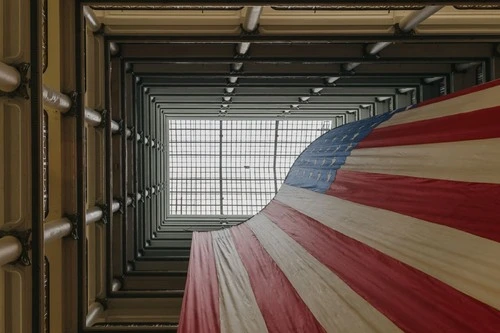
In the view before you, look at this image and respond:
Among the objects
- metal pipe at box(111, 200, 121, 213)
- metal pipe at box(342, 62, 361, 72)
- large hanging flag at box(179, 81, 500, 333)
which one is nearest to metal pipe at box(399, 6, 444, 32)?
large hanging flag at box(179, 81, 500, 333)

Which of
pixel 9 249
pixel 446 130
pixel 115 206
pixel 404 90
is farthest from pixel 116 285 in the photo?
pixel 404 90

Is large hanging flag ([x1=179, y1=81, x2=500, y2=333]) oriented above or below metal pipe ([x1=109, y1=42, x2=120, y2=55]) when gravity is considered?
below

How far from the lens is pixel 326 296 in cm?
309

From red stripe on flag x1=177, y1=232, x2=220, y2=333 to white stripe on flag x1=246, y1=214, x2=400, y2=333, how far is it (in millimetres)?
652

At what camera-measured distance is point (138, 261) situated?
10406 mm

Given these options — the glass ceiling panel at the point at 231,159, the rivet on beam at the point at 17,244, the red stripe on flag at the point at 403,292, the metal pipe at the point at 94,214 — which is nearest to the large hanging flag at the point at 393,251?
the red stripe on flag at the point at 403,292

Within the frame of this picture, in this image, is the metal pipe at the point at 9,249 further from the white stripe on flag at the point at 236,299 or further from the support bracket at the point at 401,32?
the support bracket at the point at 401,32

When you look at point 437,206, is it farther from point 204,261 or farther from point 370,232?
point 204,261

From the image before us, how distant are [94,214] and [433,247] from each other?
5906 millimetres

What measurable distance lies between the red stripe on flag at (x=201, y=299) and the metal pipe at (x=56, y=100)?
8.47 ft

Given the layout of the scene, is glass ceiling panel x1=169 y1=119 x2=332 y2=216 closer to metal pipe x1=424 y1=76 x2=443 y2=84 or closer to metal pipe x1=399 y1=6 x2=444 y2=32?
metal pipe x1=424 y1=76 x2=443 y2=84

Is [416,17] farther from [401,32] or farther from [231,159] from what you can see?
[231,159]

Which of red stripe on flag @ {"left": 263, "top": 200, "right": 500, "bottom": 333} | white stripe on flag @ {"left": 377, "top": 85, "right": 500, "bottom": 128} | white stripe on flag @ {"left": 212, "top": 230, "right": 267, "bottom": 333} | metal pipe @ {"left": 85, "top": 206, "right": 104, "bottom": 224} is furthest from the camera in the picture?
metal pipe @ {"left": 85, "top": 206, "right": 104, "bottom": 224}

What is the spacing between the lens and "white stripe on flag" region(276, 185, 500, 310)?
7.39 ft
